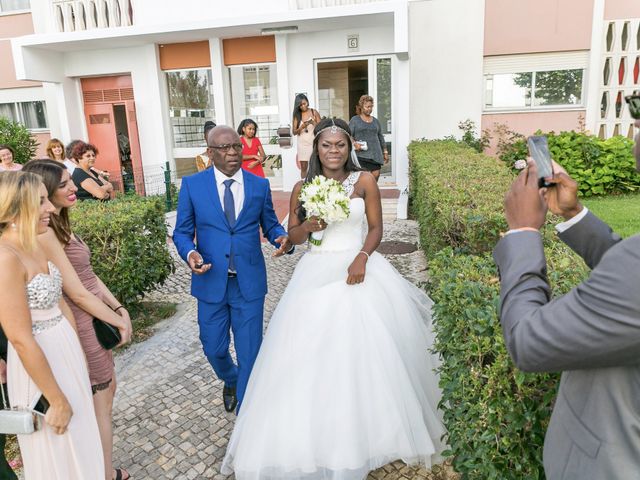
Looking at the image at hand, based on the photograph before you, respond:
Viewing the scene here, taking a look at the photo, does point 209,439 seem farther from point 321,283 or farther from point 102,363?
point 321,283

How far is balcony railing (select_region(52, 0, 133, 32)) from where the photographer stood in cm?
1377

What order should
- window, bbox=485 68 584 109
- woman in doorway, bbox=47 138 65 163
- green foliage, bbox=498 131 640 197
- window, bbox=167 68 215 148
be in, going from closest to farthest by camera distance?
woman in doorway, bbox=47 138 65 163 → green foliage, bbox=498 131 640 197 → window, bbox=485 68 584 109 → window, bbox=167 68 215 148

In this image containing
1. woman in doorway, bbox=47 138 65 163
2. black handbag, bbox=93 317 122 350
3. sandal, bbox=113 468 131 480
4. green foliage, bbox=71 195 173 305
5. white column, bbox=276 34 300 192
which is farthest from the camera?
white column, bbox=276 34 300 192

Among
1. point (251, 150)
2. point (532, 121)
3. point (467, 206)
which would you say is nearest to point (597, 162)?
point (532, 121)

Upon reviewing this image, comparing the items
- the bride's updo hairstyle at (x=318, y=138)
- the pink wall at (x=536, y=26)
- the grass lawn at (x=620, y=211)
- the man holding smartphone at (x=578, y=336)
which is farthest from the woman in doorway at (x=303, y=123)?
the man holding smartphone at (x=578, y=336)

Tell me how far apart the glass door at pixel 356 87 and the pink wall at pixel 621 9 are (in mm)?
6037

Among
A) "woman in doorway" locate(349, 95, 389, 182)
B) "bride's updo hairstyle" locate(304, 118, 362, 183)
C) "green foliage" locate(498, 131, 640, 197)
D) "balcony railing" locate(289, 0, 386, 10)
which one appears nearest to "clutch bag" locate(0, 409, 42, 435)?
"bride's updo hairstyle" locate(304, 118, 362, 183)

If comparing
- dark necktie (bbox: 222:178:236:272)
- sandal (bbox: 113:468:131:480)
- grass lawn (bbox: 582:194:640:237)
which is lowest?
sandal (bbox: 113:468:131:480)

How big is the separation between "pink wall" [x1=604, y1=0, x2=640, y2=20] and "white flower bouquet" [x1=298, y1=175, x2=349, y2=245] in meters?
13.3

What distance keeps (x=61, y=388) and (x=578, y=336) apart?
7.98 feet

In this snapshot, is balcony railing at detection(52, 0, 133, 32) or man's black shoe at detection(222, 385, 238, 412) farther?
balcony railing at detection(52, 0, 133, 32)

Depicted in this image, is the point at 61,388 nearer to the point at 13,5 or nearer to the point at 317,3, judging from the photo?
the point at 317,3

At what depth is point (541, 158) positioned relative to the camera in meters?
1.38

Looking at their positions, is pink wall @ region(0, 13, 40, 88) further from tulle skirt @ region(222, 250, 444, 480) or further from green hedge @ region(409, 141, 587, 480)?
green hedge @ region(409, 141, 587, 480)
